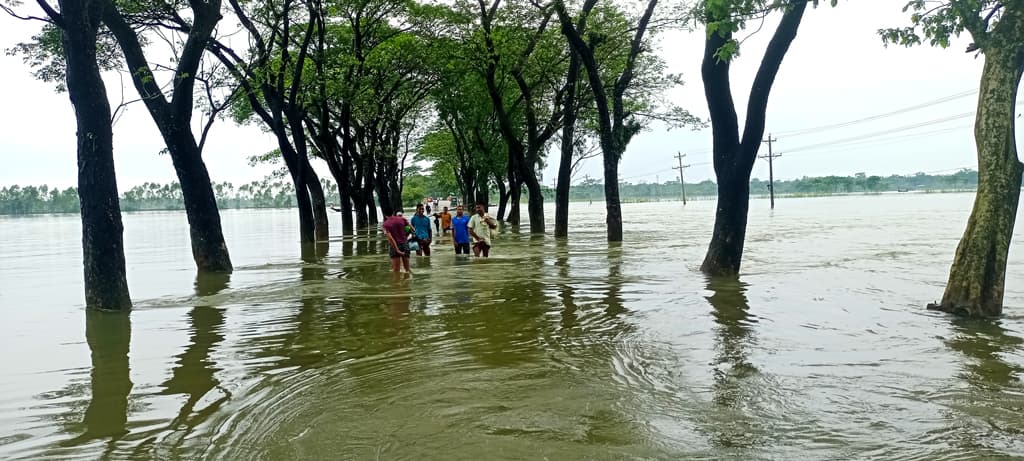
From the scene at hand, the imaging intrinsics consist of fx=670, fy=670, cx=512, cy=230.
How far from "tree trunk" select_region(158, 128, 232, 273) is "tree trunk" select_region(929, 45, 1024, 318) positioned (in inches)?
490

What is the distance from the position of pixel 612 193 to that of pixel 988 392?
51.1ft

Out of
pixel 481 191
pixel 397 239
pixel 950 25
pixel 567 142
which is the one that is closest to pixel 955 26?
pixel 950 25

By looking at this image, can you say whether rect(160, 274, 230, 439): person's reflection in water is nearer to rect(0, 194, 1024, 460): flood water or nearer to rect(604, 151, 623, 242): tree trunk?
rect(0, 194, 1024, 460): flood water

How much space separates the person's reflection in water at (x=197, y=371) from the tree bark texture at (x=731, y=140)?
7892 mm

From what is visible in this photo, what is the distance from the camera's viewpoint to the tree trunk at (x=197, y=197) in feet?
41.4

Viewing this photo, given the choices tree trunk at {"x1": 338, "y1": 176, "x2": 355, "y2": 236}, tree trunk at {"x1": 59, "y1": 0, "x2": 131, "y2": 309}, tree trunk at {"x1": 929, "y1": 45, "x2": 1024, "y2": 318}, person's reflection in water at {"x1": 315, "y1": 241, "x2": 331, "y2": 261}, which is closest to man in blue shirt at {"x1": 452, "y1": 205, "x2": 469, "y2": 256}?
person's reflection in water at {"x1": 315, "y1": 241, "x2": 331, "y2": 261}

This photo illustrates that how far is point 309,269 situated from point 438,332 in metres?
8.44

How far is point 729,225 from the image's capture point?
445 inches

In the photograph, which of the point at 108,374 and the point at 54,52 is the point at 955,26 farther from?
the point at 54,52

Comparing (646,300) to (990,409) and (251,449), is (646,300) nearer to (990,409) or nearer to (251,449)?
(990,409)

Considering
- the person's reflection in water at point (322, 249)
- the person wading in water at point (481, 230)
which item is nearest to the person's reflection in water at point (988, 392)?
the person wading in water at point (481, 230)

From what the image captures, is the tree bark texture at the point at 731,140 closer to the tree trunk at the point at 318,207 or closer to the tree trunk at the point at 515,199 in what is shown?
the tree trunk at the point at 318,207

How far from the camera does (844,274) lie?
38.7ft

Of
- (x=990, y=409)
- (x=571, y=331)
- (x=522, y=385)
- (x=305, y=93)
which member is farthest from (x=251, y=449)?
(x=305, y=93)
